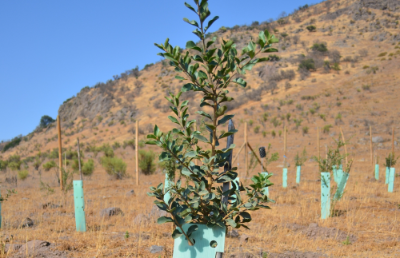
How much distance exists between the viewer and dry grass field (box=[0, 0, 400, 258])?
4742 millimetres

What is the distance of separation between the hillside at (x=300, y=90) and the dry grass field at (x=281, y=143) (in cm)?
15

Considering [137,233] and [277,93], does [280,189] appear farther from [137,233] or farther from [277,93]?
[277,93]

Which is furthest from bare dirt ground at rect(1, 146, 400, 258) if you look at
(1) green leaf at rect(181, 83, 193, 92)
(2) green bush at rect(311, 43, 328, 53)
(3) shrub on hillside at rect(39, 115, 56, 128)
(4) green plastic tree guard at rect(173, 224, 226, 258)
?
(3) shrub on hillside at rect(39, 115, 56, 128)

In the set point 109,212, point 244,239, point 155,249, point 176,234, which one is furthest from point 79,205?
point 176,234

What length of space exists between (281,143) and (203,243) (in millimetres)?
20585

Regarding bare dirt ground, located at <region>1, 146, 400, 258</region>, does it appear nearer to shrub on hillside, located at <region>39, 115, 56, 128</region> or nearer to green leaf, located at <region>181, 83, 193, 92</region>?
green leaf, located at <region>181, 83, 193, 92</region>

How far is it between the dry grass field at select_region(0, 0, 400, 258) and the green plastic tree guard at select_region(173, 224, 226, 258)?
1.36 m

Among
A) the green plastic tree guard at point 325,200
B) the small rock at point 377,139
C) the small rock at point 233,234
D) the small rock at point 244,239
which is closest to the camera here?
the small rock at point 244,239

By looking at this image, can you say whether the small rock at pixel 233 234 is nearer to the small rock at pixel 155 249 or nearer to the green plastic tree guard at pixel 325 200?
the small rock at pixel 155 249

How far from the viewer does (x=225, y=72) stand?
1.96m

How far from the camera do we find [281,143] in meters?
21.9

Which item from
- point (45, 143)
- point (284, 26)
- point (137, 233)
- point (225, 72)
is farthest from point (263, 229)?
point (284, 26)

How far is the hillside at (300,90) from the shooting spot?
24578 millimetres

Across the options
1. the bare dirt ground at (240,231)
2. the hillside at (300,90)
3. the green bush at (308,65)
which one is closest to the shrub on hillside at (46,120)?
the hillside at (300,90)
